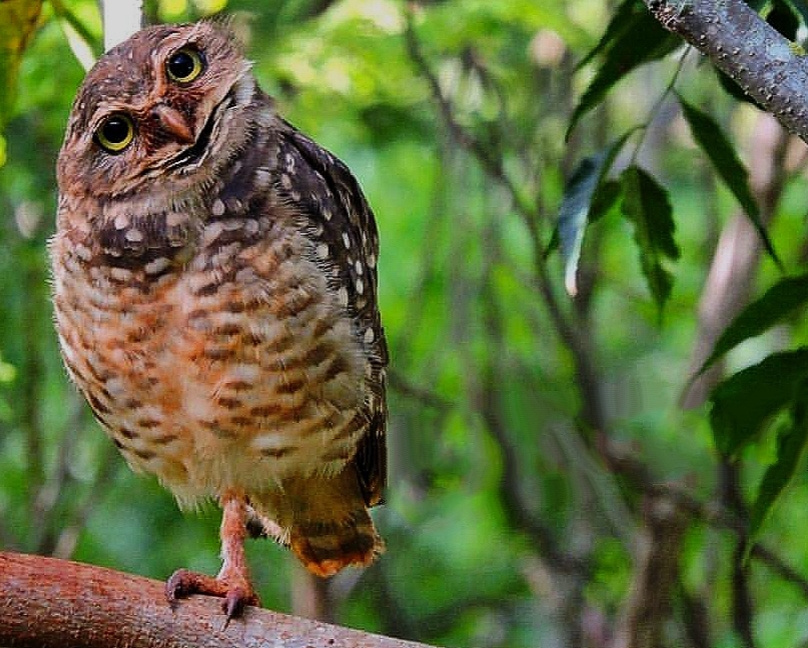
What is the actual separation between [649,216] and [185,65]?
70 centimetres

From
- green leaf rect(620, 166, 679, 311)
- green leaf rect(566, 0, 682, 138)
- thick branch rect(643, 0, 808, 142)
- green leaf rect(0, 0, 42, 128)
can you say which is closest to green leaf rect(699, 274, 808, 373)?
green leaf rect(620, 166, 679, 311)

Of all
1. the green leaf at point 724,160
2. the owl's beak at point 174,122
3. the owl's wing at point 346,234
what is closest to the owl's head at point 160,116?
the owl's beak at point 174,122

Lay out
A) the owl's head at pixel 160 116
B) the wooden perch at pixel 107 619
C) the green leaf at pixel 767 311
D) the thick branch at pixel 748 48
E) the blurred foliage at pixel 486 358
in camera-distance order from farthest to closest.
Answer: the blurred foliage at pixel 486 358
the owl's head at pixel 160 116
the green leaf at pixel 767 311
the wooden perch at pixel 107 619
the thick branch at pixel 748 48

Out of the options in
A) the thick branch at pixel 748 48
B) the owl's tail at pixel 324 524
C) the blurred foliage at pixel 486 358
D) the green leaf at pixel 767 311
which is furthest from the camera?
the blurred foliage at pixel 486 358

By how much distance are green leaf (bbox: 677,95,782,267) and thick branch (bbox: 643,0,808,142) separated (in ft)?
1.53

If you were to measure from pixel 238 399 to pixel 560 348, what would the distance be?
2142 millimetres

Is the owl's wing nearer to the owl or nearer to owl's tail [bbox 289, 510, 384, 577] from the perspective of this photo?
the owl

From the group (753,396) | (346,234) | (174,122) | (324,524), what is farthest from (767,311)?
(324,524)

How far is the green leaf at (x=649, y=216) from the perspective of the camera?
2.06 meters

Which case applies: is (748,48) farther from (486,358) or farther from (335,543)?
(486,358)

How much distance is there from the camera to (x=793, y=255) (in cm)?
396

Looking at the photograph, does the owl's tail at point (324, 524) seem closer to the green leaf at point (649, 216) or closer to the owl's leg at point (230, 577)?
the owl's leg at point (230, 577)

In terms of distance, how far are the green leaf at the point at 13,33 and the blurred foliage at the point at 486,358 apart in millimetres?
652

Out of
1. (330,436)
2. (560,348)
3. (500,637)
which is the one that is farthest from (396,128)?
(330,436)
